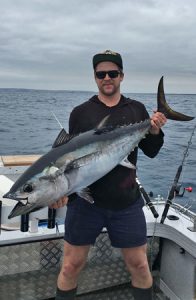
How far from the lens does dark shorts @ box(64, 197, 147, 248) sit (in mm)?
3213

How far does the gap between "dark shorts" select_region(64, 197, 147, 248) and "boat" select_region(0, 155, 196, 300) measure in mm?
360

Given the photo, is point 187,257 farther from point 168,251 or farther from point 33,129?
point 33,129

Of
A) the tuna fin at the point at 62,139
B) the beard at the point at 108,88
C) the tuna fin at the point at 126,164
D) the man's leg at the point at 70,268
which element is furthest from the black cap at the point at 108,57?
the man's leg at the point at 70,268

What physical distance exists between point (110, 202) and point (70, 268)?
2.17ft

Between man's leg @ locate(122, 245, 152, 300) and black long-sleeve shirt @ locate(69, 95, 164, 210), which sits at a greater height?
black long-sleeve shirt @ locate(69, 95, 164, 210)

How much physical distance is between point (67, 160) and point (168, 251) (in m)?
2.23

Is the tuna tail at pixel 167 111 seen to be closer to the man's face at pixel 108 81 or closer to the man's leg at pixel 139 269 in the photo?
the man's face at pixel 108 81

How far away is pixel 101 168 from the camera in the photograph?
283 cm

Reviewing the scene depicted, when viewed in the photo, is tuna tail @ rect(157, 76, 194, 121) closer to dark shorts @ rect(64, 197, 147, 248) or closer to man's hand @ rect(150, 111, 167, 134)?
man's hand @ rect(150, 111, 167, 134)

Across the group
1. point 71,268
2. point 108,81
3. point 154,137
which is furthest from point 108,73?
point 71,268

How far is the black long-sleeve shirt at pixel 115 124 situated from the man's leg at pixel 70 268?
438mm

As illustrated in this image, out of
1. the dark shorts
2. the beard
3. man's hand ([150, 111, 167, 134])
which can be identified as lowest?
the dark shorts

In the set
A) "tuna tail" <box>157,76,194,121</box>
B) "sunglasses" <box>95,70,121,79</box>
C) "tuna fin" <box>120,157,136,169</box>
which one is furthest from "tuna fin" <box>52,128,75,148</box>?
"tuna tail" <box>157,76,194,121</box>

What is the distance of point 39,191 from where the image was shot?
8.48ft
